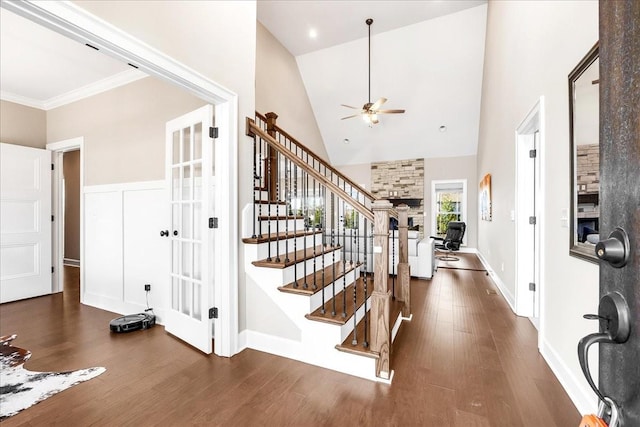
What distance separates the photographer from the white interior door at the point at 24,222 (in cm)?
365

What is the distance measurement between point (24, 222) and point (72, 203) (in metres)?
3.20

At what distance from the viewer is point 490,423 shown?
155 centimetres

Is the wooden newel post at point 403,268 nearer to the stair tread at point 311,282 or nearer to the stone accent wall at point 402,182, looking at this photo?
the stair tread at point 311,282

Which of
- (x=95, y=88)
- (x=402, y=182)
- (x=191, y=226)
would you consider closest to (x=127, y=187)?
(x=191, y=226)

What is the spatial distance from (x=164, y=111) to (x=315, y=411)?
3142mm

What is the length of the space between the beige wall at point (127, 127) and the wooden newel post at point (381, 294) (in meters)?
2.22

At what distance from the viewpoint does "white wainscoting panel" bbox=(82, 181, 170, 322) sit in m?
2.98

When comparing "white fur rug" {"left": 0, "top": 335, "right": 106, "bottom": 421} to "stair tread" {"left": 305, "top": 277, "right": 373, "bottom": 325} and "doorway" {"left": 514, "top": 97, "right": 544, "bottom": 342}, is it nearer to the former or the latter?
"stair tread" {"left": 305, "top": 277, "right": 373, "bottom": 325}

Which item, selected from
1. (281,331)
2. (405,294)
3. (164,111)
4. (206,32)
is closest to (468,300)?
(405,294)

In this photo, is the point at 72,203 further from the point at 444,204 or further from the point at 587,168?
the point at 444,204

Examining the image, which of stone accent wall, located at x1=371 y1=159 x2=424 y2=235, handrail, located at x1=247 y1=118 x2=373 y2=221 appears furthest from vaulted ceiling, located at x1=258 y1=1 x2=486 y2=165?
handrail, located at x1=247 y1=118 x2=373 y2=221

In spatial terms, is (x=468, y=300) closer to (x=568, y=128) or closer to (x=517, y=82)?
(x=568, y=128)

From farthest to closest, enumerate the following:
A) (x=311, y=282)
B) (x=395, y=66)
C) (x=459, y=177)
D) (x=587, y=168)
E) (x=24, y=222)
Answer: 1. (x=459, y=177)
2. (x=395, y=66)
3. (x=24, y=222)
4. (x=311, y=282)
5. (x=587, y=168)

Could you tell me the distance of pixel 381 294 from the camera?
190 centimetres
